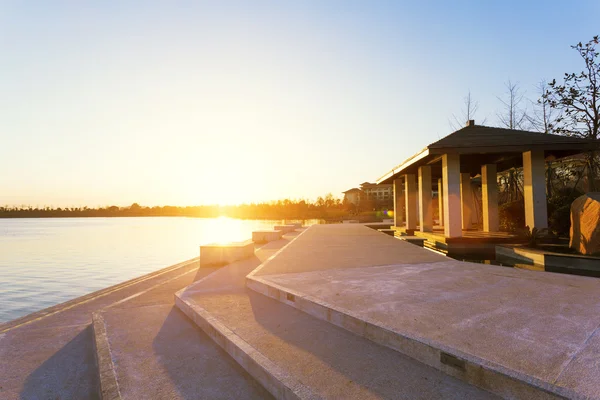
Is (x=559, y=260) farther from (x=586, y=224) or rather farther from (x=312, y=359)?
(x=312, y=359)

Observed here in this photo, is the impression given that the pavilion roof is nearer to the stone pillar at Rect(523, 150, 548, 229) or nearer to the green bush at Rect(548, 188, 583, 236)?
the stone pillar at Rect(523, 150, 548, 229)

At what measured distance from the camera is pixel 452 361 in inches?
114

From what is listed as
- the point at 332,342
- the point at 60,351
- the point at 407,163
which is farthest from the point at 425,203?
the point at 60,351

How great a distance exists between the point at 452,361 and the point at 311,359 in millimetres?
1313

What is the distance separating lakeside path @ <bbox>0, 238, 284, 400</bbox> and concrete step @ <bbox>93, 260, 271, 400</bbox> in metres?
0.04

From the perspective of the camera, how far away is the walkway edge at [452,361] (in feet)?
7.96

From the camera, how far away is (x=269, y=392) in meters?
3.11

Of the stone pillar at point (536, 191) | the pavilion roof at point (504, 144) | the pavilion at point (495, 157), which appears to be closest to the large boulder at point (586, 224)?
the stone pillar at point (536, 191)

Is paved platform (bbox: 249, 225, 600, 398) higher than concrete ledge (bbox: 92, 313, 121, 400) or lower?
higher

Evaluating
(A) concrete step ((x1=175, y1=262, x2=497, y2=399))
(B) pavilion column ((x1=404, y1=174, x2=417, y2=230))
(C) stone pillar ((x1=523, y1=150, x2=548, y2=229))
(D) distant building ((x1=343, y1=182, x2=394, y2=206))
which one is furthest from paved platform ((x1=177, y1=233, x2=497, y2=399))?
(D) distant building ((x1=343, y1=182, x2=394, y2=206))

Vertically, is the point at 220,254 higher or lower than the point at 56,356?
higher

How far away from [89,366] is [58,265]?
1827cm

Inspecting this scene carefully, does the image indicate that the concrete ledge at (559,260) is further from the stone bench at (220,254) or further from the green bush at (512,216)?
the stone bench at (220,254)

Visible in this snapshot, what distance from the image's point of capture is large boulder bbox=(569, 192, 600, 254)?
26.9 feet
